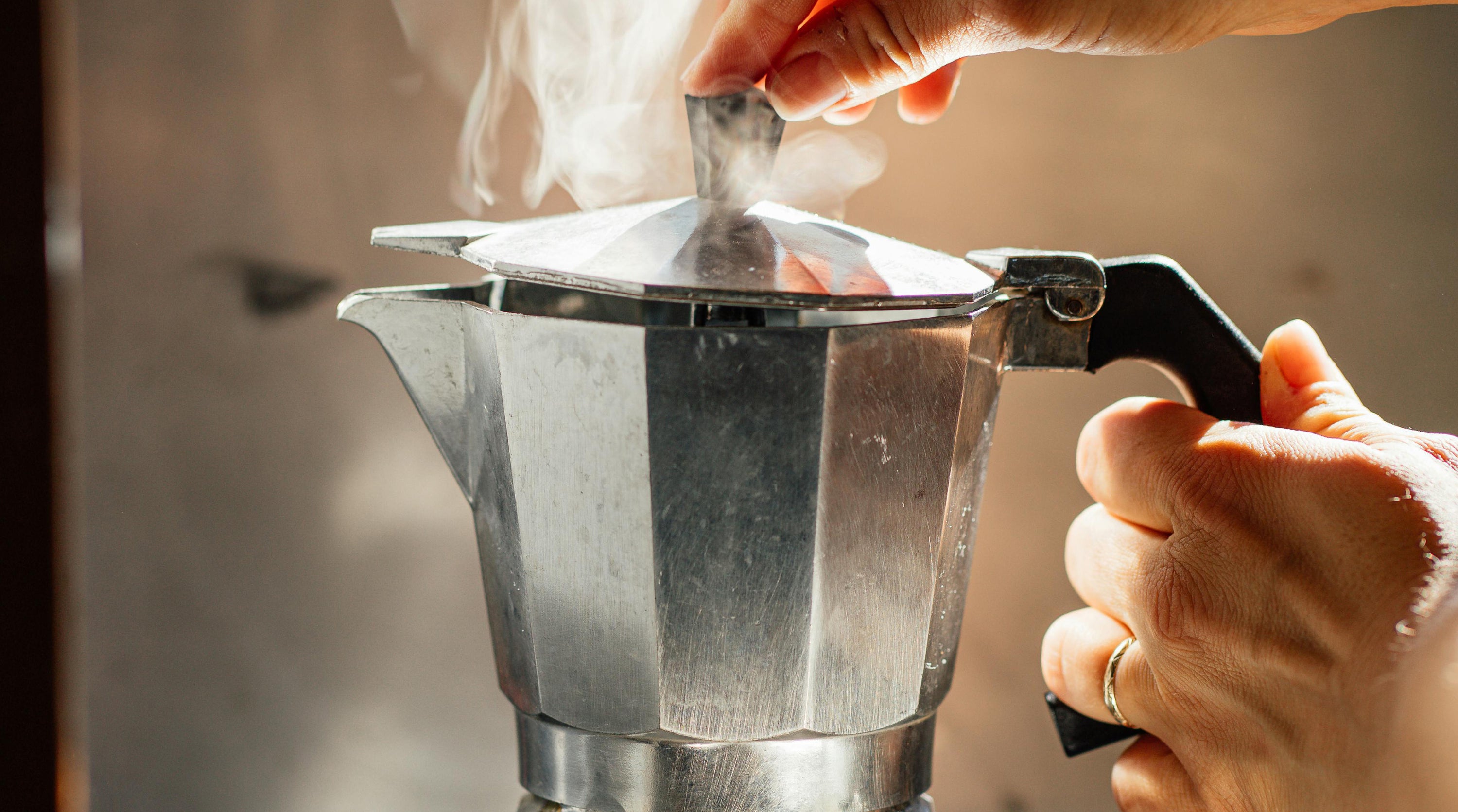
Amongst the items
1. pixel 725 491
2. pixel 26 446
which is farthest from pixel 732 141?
pixel 26 446

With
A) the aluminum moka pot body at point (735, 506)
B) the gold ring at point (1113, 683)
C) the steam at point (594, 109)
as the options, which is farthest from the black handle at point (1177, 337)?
the steam at point (594, 109)

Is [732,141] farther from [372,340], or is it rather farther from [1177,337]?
[372,340]

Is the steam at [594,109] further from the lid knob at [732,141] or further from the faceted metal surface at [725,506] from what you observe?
the faceted metal surface at [725,506]

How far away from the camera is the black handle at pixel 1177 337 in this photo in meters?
0.46

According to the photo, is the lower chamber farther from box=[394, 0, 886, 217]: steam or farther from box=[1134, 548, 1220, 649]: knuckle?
box=[394, 0, 886, 217]: steam

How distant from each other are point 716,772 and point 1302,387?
0.36m

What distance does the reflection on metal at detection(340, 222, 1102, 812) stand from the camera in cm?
37

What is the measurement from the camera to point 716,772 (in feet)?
1.36

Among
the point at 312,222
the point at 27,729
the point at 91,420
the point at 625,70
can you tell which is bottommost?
the point at 27,729

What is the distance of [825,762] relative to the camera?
42cm

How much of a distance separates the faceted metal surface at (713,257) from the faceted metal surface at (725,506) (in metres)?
0.02

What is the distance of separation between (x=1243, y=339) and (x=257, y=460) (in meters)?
0.75

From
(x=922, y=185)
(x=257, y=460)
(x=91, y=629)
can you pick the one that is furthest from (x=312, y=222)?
(x=922, y=185)

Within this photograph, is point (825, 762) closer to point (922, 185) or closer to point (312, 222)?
point (922, 185)
